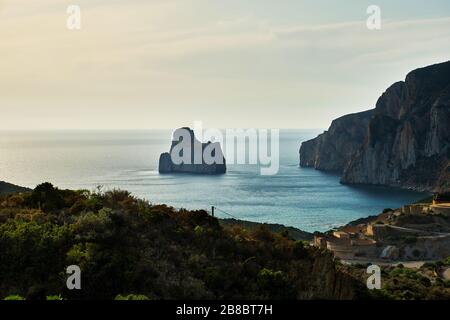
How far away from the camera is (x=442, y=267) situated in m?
49.0

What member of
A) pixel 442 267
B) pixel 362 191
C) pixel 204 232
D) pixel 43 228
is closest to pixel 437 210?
pixel 442 267

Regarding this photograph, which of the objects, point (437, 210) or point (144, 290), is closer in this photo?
point (144, 290)

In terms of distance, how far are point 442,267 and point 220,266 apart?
33.9m

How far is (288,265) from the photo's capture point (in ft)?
72.1

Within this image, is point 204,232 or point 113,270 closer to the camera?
point 113,270

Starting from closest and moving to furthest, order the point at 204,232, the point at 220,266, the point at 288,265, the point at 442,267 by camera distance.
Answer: the point at 220,266 < the point at 288,265 < the point at 204,232 < the point at 442,267

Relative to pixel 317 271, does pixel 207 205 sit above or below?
below
